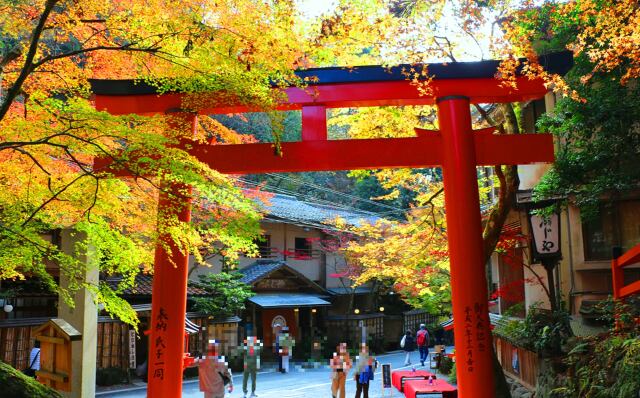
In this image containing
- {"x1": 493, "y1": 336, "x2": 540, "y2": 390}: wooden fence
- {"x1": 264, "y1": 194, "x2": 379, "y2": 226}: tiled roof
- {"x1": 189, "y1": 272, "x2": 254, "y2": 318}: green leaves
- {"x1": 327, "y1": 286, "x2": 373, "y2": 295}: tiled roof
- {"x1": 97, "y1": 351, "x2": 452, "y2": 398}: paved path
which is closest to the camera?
{"x1": 493, "y1": 336, "x2": 540, "y2": 390}: wooden fence

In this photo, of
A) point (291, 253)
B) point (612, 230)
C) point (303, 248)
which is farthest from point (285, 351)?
point (612, 230)

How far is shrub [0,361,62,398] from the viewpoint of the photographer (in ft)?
16.3

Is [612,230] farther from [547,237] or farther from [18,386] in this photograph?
[18,386]

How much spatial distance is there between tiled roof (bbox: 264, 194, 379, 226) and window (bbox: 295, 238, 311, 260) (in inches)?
45.3

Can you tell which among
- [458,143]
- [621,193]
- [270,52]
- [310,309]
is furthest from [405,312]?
[270,52]

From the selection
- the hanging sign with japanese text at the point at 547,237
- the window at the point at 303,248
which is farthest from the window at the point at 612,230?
the window at the point at 303,248

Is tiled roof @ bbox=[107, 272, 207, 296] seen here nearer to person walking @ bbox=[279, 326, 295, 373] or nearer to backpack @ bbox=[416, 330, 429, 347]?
person walking @ bbox=[279, 326, 295, 373]

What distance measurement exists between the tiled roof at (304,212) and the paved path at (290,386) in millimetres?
7835

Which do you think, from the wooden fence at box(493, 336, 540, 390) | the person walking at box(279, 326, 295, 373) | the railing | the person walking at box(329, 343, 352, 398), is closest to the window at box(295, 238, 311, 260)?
the railing

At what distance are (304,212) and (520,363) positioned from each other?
18.7m

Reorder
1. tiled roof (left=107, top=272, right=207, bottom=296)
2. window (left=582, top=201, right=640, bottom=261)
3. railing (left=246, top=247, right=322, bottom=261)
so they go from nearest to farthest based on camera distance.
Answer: window (left=582, top=201, right=640, bottom=261) < tiled roof (left=107, top=272, right=207, bottom=296) < railing (left=246, top=247, right=322, bottom=261)

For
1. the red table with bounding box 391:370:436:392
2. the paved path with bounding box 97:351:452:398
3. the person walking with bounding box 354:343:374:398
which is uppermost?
the person walking with bounding box 354:343:374:398

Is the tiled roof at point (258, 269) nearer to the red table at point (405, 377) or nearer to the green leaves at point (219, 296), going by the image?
the green leaves at point (219, 296)

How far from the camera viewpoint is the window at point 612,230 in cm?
1100
